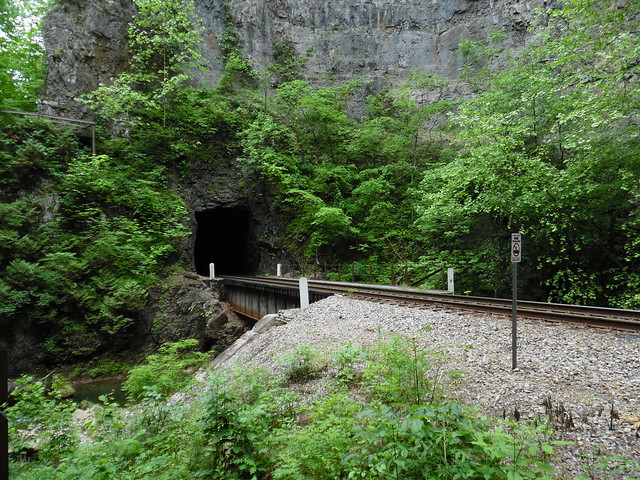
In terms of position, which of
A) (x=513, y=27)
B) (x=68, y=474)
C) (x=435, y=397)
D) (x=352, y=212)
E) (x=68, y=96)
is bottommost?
(x=68, y=474)

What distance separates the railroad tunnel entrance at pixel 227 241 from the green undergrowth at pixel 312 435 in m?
17.5

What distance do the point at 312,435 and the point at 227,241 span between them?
25467 mm

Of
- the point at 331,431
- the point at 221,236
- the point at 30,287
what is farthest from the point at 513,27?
the point at 30,287

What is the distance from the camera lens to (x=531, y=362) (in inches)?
179

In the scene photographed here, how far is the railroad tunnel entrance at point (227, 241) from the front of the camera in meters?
22.7

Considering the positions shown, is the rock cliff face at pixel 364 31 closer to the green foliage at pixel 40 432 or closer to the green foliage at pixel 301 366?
the green foliage at pixel 40 432

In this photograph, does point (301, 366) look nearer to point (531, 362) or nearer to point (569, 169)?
point (531, 362)

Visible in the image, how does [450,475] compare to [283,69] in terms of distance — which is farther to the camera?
[283,69]

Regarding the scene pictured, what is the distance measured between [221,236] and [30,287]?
1648 cm

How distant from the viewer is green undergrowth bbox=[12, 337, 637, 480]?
2361mm

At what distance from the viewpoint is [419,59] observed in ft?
99.1

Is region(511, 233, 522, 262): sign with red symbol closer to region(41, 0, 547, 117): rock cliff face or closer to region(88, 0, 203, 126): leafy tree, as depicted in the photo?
region(88, 0, 203, 126): leafy tree

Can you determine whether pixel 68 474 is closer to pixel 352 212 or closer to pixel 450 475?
pixel 450 475

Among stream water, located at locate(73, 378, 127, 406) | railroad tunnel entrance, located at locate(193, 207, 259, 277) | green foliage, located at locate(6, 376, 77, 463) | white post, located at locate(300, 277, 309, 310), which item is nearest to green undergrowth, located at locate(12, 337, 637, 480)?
green foliage, located at locate(6, 376, 77, 463)
